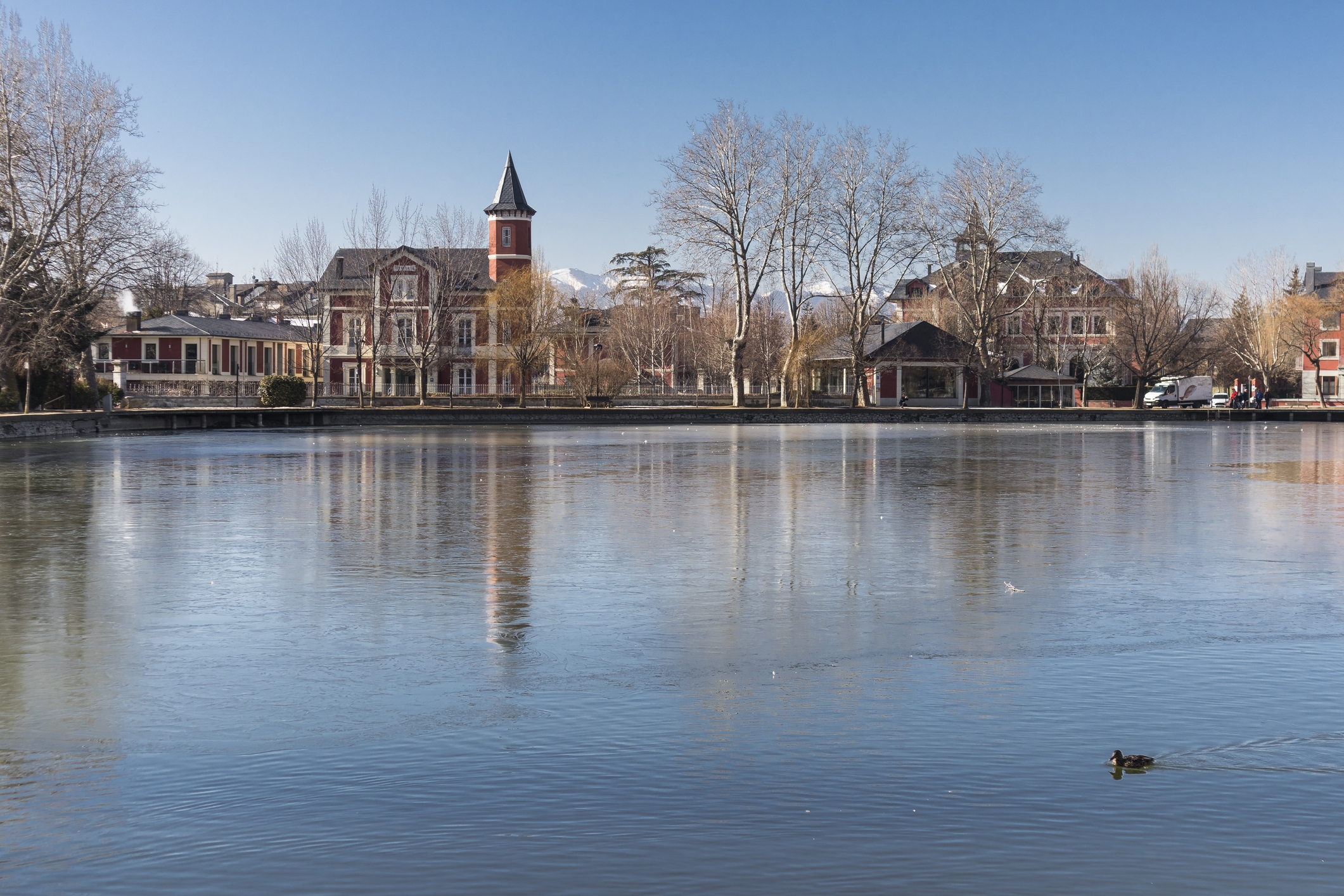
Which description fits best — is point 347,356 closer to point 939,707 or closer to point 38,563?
point 38,563

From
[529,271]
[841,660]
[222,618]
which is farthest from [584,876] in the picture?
[529,271]

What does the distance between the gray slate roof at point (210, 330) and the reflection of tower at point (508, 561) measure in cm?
7028

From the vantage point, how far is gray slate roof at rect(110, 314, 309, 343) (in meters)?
92.4

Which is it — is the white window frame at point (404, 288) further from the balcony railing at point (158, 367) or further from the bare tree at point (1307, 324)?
the bare tree at point (1307, 324)

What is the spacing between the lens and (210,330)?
3711 inches

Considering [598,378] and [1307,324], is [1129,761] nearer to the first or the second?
[598,378]

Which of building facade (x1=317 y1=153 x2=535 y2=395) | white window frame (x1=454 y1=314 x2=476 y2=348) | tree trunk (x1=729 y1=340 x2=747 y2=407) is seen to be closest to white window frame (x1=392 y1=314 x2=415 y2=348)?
building facade (x1=317 y1=153 x2=535 y2=395)

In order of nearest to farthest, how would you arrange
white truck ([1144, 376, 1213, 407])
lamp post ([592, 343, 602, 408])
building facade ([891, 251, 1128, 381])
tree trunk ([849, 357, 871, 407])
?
tree trunk ([849, 357, 871, 407]), lamp post ([592, 343, 602, 408]), white truck ([1144, 376, 1213, 407]), building facade ([891, 251, 1128, 381])

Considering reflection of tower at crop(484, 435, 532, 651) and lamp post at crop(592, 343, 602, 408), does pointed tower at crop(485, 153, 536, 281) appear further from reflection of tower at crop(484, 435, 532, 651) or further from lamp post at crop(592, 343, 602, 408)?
reflection of tower at crop(484, 435, 532, 651)

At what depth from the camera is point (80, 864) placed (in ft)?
16.1

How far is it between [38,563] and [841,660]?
865 cm

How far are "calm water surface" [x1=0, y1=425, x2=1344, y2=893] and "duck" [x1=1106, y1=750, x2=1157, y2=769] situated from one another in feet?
0.46

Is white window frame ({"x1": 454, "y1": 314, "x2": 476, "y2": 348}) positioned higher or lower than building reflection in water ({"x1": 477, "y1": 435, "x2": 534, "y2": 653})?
higher

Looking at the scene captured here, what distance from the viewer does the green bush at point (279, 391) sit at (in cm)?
6762
